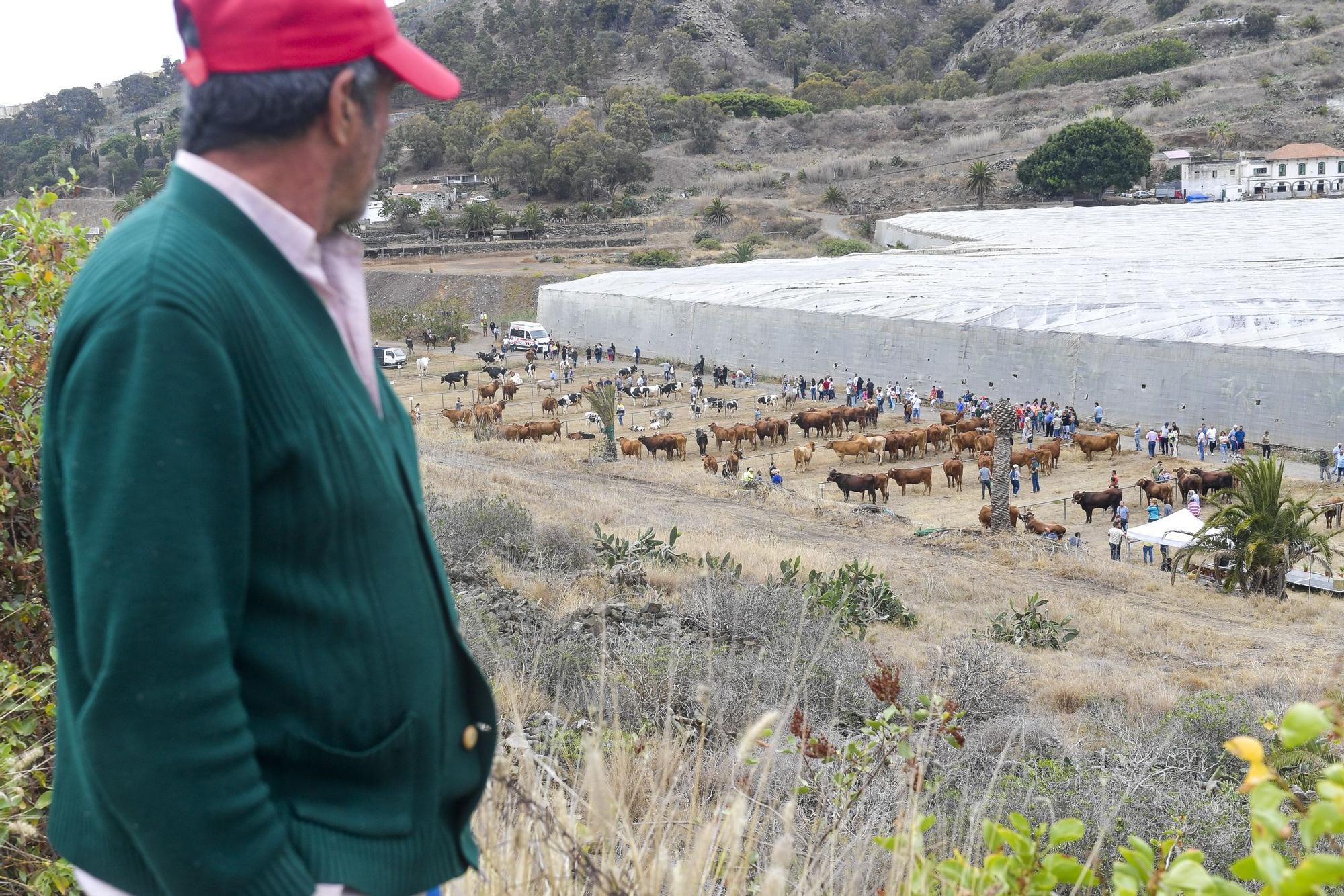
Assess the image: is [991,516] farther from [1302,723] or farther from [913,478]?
[1302,723]

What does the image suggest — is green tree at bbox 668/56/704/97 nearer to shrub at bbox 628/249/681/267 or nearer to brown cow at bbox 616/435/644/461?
shrub at bbox 628/249/681/267

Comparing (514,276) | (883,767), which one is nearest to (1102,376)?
(883,767)

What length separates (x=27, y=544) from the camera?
158 inches

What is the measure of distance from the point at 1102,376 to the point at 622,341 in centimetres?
2130

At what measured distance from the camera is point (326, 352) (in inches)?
69.4

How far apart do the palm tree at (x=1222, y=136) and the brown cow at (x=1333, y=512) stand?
70979 millimetres

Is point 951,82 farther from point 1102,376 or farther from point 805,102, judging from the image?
point 1102,376

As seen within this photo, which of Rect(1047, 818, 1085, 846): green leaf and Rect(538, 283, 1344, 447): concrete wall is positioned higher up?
Rect(1047, 818, 1085, 846): green leaf

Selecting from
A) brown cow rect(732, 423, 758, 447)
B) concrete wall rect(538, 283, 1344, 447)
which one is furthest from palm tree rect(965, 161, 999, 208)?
brown cow rect(732, 423, 758, 447)

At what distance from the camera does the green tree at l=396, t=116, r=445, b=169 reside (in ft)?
337

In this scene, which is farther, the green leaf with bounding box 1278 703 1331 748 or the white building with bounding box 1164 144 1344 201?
the white building with bounding box 1164 144 1344 201

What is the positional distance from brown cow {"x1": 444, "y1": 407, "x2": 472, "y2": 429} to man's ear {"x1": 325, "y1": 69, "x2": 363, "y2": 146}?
3305 cm

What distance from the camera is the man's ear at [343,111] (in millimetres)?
1709

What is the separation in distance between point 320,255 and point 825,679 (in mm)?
5623
